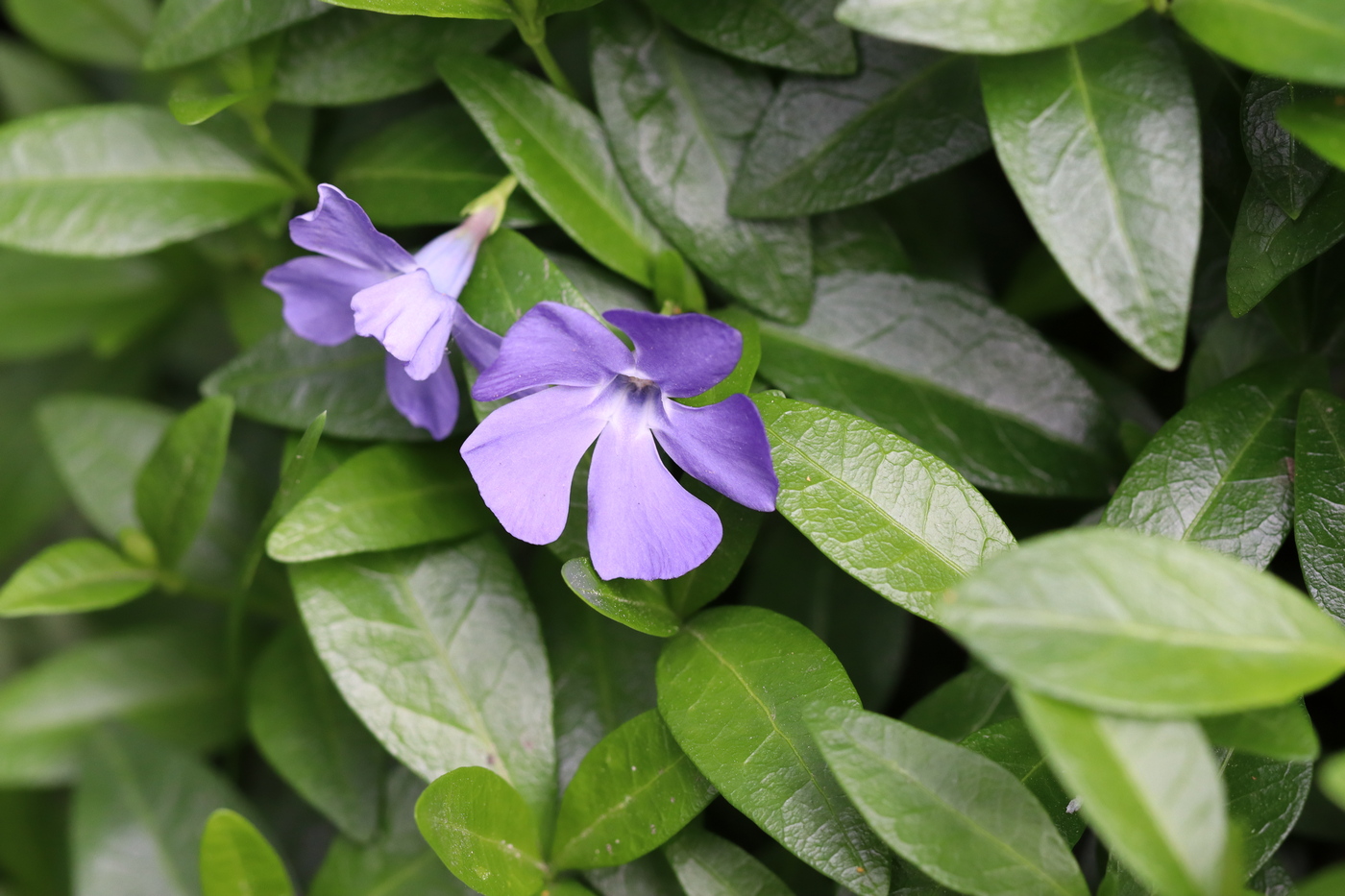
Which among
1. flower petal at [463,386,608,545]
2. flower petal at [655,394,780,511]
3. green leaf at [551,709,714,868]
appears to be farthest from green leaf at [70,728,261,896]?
flower petal at [655,394,780,511]

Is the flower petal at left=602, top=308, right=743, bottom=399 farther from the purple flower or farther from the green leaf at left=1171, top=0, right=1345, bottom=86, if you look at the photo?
the green leaf at left=1171, top=0, right=1345, bottom=86

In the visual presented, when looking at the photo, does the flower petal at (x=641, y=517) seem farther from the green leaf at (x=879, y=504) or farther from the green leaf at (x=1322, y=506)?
the green leaf at (x=1322, y=506)

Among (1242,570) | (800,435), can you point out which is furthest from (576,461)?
(1242,570)

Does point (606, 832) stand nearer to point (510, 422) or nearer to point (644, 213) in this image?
point (510, 422)

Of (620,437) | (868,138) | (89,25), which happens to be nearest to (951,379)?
(868,138)

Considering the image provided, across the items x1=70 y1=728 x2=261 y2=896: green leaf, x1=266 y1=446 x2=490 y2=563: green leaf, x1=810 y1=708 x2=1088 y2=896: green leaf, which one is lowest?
x1=70 y1=728 x2=261 y2=896: green leaf

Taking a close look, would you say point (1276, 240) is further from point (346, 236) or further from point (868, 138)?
point (346, 236)

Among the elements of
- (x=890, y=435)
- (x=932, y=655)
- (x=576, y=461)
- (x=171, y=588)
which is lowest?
(x=171, y=588)
